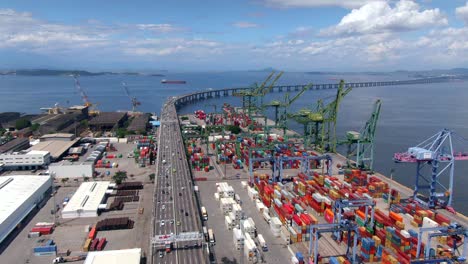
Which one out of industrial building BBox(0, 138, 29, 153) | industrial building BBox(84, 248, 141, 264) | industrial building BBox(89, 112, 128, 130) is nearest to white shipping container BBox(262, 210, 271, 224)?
industrial building BBox(84, 248, 141, 264)

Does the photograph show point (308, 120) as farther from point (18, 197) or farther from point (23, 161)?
point (23, 161)

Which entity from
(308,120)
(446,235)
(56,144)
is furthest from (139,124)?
(446,235)

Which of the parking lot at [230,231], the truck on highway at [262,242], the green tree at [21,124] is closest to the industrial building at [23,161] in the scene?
the parking lot at [230,231]

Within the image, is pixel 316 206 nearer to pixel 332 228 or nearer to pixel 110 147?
pixel 332 228

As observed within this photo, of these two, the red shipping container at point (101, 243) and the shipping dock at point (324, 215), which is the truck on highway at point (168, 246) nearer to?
the shipping dock at point (324, 215)

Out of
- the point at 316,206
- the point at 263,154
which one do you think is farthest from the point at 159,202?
the point at 263,154
